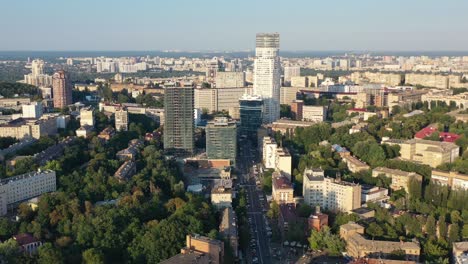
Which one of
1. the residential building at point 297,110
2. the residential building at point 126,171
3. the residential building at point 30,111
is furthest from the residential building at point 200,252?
the residential building at point 297,110

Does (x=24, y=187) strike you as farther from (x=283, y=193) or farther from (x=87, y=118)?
(x=87, y=118)

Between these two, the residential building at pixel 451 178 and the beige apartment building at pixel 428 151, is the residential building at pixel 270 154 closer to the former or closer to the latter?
the beige apartment building at pixel 428 151

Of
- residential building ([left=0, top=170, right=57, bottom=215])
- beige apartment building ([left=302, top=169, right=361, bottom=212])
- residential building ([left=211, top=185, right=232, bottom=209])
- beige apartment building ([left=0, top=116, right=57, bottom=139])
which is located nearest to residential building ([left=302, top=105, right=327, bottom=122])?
beige apartment building ([left=0, top=116, right=57, bottom=139])

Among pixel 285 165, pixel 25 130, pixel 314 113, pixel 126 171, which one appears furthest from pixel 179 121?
pixel 314 113

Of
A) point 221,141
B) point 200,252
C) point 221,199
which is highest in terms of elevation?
point 221,141

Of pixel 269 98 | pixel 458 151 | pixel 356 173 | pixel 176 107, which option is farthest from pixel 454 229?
pixel 269 98

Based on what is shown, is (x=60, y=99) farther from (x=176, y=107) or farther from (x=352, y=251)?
(x=352, y=251)

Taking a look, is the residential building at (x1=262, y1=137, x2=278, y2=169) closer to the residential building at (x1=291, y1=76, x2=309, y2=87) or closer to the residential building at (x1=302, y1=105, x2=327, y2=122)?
the residential building at (x1=302, y1=105, x2=327, y2=122)
